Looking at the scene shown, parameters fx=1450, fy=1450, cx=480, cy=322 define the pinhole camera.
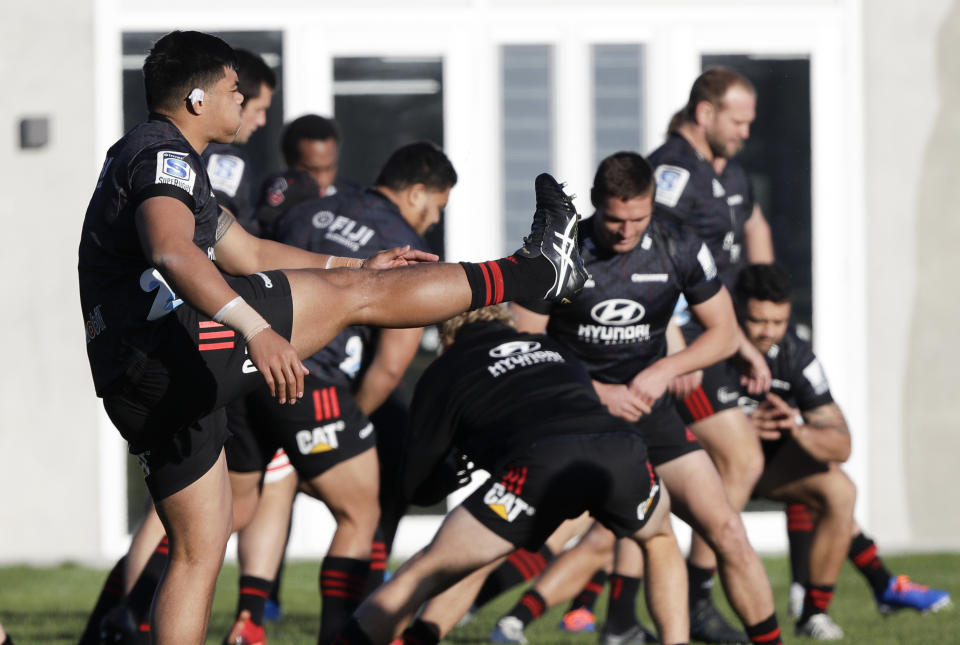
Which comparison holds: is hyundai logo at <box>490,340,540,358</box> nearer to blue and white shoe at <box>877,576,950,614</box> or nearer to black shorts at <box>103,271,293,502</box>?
black shorts at <box>103,271,293,502</box>

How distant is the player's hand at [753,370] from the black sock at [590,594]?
3.81ft

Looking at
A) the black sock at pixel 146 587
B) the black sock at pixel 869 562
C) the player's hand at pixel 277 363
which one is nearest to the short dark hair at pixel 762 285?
the black sock at pixel 869 562

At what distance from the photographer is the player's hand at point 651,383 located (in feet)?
17.1

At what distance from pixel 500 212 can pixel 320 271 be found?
5464mm

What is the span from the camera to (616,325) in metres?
5.38

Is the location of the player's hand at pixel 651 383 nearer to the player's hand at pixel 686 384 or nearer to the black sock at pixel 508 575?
the player's hand at pixel 686 384

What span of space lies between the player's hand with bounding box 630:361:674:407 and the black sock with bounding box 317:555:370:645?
4.01 ft

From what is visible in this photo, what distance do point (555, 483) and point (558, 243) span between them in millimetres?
707

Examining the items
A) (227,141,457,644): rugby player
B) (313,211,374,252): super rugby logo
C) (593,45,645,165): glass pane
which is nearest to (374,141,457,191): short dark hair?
(227,141,457,644): rugby player

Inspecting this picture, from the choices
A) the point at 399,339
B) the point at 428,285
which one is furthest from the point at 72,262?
the point at 428,285

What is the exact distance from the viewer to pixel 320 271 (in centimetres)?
407

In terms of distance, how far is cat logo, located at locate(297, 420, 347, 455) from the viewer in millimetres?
5332

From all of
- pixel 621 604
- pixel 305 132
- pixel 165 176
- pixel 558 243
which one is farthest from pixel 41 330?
pixel 165 176

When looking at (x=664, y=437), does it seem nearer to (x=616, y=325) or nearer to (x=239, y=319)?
(x=616, y=325)
